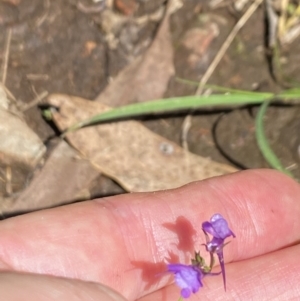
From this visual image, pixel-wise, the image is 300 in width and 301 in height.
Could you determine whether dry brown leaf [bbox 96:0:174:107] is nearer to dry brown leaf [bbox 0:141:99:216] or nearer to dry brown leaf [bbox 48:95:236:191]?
dry brown leaf [bbox 48:95:236:191]

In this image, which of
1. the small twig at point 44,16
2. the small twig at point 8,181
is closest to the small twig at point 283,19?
the small twig at point 44,16

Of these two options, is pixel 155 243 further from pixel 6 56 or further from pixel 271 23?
pixel 271 23

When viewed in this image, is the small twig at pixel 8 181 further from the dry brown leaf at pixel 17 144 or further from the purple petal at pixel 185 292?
the purple petal at pixel 185 292

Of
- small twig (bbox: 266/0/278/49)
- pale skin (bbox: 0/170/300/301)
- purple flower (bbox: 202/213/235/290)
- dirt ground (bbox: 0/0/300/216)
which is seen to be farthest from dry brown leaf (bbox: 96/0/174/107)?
purple flower (bbox: 202/213/235/290)

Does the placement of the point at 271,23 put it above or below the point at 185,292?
above

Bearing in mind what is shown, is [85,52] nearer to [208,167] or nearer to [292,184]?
[208,167]

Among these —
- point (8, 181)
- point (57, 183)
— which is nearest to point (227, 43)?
point (57, 183)
